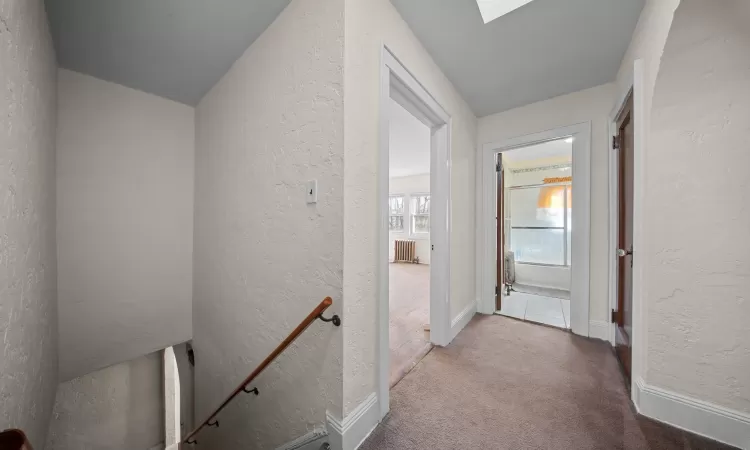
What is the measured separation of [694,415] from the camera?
123 centimetres

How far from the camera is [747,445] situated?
1.13 m

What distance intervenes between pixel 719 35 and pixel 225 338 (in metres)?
3.47

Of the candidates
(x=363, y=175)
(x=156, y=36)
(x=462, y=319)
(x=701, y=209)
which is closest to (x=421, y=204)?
(x=462, y=319)

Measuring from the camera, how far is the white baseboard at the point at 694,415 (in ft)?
3.77

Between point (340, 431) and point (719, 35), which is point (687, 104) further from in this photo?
point (340, 431)

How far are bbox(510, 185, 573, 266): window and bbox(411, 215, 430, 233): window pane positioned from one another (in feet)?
7.51

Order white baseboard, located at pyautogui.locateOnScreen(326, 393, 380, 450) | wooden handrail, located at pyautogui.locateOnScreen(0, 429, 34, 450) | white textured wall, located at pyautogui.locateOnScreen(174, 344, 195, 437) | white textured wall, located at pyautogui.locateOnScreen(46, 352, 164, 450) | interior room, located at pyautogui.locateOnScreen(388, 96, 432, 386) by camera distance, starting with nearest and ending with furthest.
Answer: wooden handrail, located at pyautogui.locateOnScreen(0, 429, 34, 450), white baseboard, located at pyautogui.locateOnScreen(326, 393, 380, 450), interior room, located at pyautogui.locateOnScreen(388, 96, 432, 386), white textured wall, located at pyautogui.locateOnScreen(46, 352, 164, 450), white textured wall, located at pyautogui.locateOnScreen(174, 344, 195, 437)

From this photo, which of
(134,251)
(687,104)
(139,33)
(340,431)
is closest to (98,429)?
(134,251)

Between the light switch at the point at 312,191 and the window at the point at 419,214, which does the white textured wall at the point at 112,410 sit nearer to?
the light switch at the point at 312,191

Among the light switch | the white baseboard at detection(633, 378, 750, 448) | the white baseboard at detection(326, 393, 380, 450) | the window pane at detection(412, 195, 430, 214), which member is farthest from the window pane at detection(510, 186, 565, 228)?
the light switch

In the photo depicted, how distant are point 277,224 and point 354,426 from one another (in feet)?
3.71

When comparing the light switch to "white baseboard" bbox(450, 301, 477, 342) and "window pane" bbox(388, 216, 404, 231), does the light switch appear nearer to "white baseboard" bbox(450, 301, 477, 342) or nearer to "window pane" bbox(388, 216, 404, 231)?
"white baseboard" bbox(450, 301, 477, 342)

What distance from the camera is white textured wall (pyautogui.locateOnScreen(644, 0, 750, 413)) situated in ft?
3.74

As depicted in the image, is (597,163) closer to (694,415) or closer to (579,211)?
(579,211)
